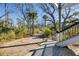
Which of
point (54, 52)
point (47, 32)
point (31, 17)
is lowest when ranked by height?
point (54, 52)

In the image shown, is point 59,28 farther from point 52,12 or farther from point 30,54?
point 30,54

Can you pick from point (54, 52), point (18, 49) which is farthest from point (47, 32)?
point (18, 49)

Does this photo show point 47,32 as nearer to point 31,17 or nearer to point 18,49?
point 31,17

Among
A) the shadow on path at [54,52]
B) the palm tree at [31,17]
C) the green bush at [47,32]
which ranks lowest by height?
the shadow on path at [54,52]

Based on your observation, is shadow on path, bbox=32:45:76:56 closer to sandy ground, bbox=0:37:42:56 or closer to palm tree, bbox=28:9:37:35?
sandy ground, bbox=0:37:42:56

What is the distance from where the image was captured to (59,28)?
7.59 ft

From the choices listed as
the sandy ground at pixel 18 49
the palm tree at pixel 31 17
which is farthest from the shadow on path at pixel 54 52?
the palm tree at pixel 31 17

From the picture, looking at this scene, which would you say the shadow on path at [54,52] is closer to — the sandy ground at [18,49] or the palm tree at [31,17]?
the sandy ground at [18,49]

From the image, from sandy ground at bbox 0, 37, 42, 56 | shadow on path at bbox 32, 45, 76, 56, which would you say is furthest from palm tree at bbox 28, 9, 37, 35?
shadow on path at bbox 32, 45, 76, 56

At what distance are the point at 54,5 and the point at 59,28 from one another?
236 mm

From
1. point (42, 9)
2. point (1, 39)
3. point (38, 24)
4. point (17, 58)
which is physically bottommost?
point (17, 58)

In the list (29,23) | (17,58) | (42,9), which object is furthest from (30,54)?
(42,9)

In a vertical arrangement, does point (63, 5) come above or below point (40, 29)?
above

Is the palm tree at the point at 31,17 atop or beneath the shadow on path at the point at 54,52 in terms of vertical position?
atop
